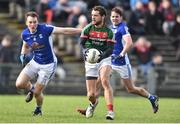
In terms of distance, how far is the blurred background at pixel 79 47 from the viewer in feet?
96.1

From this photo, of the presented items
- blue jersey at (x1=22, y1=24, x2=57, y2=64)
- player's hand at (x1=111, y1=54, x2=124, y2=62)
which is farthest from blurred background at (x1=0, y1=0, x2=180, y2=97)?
blue jersey at (x1=22, y1=24, x2=57, y2=64)

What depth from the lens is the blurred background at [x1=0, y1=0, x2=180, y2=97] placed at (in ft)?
96.1

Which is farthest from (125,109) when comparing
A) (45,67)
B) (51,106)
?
(45,67)

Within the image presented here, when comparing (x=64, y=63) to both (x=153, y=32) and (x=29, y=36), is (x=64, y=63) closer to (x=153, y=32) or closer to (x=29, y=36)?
(x=153, y=32)

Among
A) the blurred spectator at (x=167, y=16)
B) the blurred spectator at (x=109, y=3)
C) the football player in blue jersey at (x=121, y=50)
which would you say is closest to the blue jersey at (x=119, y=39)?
the football player in blue jersey at (x=121, y=50)

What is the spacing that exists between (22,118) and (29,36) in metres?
2.10

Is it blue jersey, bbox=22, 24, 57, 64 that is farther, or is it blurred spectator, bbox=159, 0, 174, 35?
blurred spectator, bbox=159, 0, 174, 35

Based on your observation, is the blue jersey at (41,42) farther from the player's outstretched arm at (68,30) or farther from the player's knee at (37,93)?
the player's knee at (37,93)

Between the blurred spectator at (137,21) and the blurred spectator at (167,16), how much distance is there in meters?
0.92

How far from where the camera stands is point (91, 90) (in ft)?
55.0

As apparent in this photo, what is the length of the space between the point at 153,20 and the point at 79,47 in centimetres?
350

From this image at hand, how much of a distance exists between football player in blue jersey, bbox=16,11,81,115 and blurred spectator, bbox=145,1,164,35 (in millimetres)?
15494

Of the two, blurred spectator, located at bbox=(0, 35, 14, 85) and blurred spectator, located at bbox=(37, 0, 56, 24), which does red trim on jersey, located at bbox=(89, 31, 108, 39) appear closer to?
blurred spectator, located at bbox=(0, 35, 14, 85)

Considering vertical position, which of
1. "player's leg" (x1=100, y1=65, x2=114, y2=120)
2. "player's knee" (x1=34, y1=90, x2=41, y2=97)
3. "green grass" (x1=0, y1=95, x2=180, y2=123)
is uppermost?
"player's leg" (x1=100, y1=65, x2=114, y2=120)
